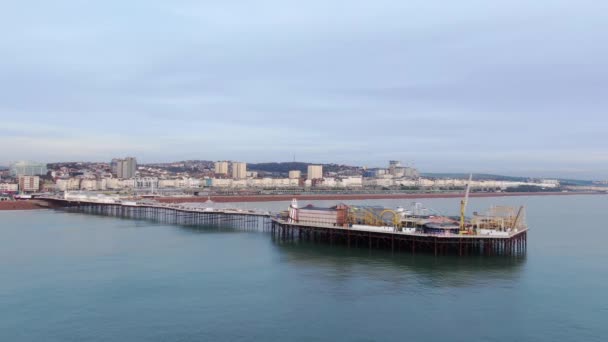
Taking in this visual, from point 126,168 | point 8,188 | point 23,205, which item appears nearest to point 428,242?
point 23,205

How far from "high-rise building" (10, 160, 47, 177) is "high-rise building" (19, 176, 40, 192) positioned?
1546 inches

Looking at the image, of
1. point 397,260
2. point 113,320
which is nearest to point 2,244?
point 113,320

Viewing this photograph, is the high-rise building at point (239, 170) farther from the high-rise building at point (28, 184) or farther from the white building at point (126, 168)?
the high-rise building at point (28, 184)

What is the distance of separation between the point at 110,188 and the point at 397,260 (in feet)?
280

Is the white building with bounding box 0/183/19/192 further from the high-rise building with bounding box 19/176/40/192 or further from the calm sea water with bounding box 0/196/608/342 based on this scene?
the calm sea water with bounding box 0/196/608/342

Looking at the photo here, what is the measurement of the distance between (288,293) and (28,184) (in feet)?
272

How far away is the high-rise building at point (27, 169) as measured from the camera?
125500 millimetres


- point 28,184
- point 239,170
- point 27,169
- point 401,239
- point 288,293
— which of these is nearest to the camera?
point 288,293

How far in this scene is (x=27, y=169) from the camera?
127 meters

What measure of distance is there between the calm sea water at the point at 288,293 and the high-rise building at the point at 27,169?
357 ft

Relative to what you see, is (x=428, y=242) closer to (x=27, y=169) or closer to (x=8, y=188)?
(x=8, y=188)

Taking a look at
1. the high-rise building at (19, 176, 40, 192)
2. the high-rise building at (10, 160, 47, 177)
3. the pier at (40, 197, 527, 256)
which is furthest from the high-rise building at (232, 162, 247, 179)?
the pier at (40, 197, 527, 256)

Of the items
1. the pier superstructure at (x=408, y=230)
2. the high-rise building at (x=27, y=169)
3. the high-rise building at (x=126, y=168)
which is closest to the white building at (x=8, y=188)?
the high-rise building at (x=27, y=169)

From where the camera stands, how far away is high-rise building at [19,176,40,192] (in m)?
86.4
